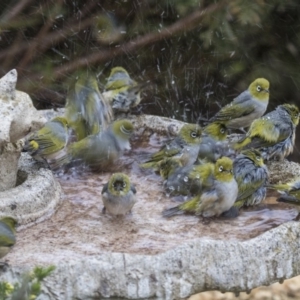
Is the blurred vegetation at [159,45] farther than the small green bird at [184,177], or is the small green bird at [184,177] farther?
the blurred vegetation at [159,45]

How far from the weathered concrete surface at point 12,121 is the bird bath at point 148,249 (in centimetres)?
26

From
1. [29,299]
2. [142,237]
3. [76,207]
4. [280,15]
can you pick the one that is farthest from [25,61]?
[29,299]

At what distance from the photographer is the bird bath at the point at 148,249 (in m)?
4.51

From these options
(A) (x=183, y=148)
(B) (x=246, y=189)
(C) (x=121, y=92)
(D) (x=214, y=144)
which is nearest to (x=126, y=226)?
(B) (x=246, y=189)

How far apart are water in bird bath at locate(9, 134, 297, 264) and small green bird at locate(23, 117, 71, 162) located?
27 centimetres

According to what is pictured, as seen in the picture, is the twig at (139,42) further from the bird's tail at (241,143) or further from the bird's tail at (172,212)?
the bird's tail at (172,212)

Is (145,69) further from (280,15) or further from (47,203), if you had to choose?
(47,203)

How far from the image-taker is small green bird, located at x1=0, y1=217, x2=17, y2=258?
15.3 feet

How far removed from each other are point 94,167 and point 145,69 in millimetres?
3461

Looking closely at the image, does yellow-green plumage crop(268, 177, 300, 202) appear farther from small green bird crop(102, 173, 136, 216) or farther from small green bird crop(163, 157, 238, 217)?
small green bird crop(102, 173, 136, 216)

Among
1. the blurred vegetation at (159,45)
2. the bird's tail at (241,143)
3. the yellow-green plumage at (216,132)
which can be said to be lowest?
the bird's tail at (241,143)

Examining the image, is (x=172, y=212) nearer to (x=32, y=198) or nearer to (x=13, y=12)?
(x=32, y=198)

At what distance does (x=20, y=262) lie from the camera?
4.65 meters

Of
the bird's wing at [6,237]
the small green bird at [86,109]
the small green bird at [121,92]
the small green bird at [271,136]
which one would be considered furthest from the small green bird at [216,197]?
the small green bird at [121,92]
